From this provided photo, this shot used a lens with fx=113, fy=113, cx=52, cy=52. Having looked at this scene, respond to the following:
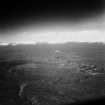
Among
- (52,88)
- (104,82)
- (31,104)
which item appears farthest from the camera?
(104,82)

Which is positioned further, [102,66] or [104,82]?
[102,66]

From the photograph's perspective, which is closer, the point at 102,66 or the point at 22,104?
the point at 22,104

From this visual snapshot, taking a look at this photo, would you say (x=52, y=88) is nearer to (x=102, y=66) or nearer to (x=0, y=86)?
(x=0, y=86)

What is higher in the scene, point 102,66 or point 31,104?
point 31,104

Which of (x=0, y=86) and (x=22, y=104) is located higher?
(x=22, y=104)

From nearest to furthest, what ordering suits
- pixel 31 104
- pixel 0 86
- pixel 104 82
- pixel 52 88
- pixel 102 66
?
1. pixel 31 104
2. pixel 52 88
3. pixel 0 86
4. pixel 104 82
5. pixel 102 66

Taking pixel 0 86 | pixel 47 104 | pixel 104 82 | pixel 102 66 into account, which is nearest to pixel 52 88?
pixel 47 104

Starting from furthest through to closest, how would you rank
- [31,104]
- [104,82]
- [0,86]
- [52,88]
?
[104,82] < [0,86] < [52,88] < [31,104]

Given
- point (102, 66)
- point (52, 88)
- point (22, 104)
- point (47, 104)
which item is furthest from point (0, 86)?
point (102, 66)

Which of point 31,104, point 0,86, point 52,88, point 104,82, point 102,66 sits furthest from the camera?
point 102,66

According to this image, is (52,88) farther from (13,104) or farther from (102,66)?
(102,66)
